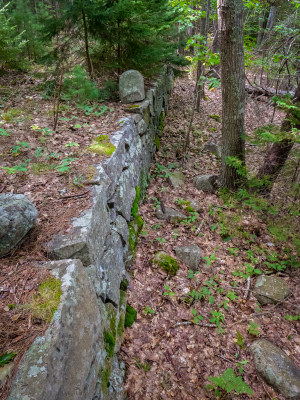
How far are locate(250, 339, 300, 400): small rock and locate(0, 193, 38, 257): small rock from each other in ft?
10.5

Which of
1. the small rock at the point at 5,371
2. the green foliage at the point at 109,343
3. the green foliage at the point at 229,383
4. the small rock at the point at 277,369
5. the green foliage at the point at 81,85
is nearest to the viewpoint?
the small rock at the point at 5,371

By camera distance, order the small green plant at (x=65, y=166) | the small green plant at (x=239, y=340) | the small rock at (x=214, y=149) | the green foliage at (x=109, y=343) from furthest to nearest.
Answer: the small rock at (x=214, y=149)
the small green plant at (x=239, y=340)
the small green plant at (x=65, y=166)
the green foliage at (x=109, y=343)

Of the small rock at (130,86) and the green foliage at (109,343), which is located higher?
the small rock at (130,86)

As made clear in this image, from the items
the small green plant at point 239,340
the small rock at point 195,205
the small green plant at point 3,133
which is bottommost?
the small green plant at point 239,340

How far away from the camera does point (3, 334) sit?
1.52 m

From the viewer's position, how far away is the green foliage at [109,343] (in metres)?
2.46

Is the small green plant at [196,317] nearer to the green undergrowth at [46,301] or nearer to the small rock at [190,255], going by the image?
the small rock at [190,255]

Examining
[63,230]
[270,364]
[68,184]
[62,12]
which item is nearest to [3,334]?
[63,230]

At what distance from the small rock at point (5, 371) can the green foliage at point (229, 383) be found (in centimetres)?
228

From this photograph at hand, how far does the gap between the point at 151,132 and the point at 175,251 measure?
11.5 feet

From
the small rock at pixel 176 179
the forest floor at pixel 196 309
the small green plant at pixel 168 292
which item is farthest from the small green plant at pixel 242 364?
the small rock at pixel 176 179

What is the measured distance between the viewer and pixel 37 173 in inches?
118

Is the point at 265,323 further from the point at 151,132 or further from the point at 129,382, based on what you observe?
the point at 151,132

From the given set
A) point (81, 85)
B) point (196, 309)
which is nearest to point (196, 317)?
point (196, 309)
